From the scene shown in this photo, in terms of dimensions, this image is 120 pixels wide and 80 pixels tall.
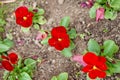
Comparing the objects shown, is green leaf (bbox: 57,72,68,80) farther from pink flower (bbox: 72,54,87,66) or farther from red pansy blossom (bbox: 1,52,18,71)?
red pansy blossom (bbox: 1,52,18,71)

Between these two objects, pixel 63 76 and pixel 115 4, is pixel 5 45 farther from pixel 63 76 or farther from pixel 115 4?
pixel 115 4

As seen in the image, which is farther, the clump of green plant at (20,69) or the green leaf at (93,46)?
the clump of green plant at (20,69)

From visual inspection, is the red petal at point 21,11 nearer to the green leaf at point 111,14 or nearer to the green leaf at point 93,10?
the green leaf at point 93,10

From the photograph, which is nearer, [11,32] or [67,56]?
[67,56]

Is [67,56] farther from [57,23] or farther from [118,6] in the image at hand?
[118,6]

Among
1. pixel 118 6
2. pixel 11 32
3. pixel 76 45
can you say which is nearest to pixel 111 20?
pixel 118 6

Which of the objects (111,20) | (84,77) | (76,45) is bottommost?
(84,77)

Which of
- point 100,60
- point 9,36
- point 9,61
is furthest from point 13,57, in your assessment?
point 100,60

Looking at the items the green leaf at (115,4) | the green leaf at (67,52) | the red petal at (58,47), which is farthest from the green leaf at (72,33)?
the green leaf at (115,4)
